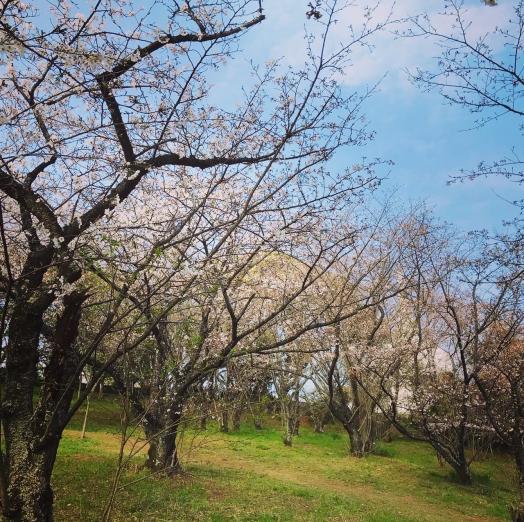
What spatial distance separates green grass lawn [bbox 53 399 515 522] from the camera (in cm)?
722

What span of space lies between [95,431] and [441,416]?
39.7ft

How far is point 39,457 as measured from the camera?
395cm

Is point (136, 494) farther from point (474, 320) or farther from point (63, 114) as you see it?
point (474, 320)

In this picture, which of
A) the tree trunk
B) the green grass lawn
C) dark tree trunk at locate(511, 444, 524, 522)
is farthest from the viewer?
dark tree trunk at locate(511, 444, 524, 522)

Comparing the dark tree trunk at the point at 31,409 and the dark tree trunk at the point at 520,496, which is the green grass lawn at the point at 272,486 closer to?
the dark tree trunk at the point at 520,496

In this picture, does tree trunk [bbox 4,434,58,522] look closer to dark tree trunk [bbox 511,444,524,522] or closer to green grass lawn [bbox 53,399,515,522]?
green grass lawn [bbox 53,399,515,522]

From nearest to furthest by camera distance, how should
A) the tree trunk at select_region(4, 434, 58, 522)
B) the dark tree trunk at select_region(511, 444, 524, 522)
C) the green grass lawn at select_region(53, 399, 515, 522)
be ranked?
1. the tree trunk at select_region(4, 434, 58, 522)
2. the green grass lawn at select_region(53, 399, 515, 522)
3. the dark tree trunk at select_region(511, 444, 524, 522)

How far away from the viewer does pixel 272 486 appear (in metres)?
9.87

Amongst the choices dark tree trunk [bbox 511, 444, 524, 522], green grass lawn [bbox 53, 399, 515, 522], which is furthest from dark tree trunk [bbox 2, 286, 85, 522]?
dark tree trunk [bbox 511, 444, 524, 522]

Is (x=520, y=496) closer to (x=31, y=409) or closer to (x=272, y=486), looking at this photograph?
(x=272, y=486)

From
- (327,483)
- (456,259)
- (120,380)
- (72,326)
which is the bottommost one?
(327,483)

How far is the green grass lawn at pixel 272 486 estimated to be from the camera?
722cm

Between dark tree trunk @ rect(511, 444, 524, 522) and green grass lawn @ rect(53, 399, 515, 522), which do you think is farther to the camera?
dark tree trunk @ rect(511, 444, 524, 522)

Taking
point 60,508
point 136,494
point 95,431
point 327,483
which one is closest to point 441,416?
point 327,483
